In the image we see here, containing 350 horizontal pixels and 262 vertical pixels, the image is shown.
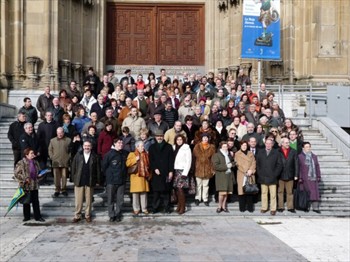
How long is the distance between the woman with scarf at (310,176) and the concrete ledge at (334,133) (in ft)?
8.62

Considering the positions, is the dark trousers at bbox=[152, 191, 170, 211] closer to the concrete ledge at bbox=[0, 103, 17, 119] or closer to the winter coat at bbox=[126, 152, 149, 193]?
the winter coat at bbox=[126, 152, 149, 193]

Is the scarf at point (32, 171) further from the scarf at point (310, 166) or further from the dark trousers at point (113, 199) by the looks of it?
the scarf at point (310, 166)

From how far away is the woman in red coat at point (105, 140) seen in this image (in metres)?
11.6

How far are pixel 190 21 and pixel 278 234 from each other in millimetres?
13206

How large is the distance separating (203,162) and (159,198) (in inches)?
48.7

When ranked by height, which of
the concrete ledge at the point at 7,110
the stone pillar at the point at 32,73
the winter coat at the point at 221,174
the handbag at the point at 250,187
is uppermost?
the stone pillar at the point at 32,73

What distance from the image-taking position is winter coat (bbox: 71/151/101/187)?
424 inches

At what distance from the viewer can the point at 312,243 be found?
9.01 metres

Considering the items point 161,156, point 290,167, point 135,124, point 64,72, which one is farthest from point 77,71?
point 290,167

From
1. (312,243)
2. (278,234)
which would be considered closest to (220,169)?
Answer: (278,234)

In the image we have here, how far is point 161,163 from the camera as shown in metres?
11.3

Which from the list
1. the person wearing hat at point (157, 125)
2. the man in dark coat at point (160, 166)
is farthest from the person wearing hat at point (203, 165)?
the person wearing hat at point (157, 125)

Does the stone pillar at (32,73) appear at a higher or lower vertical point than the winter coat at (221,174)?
higher

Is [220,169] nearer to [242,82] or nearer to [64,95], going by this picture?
[64,95]
